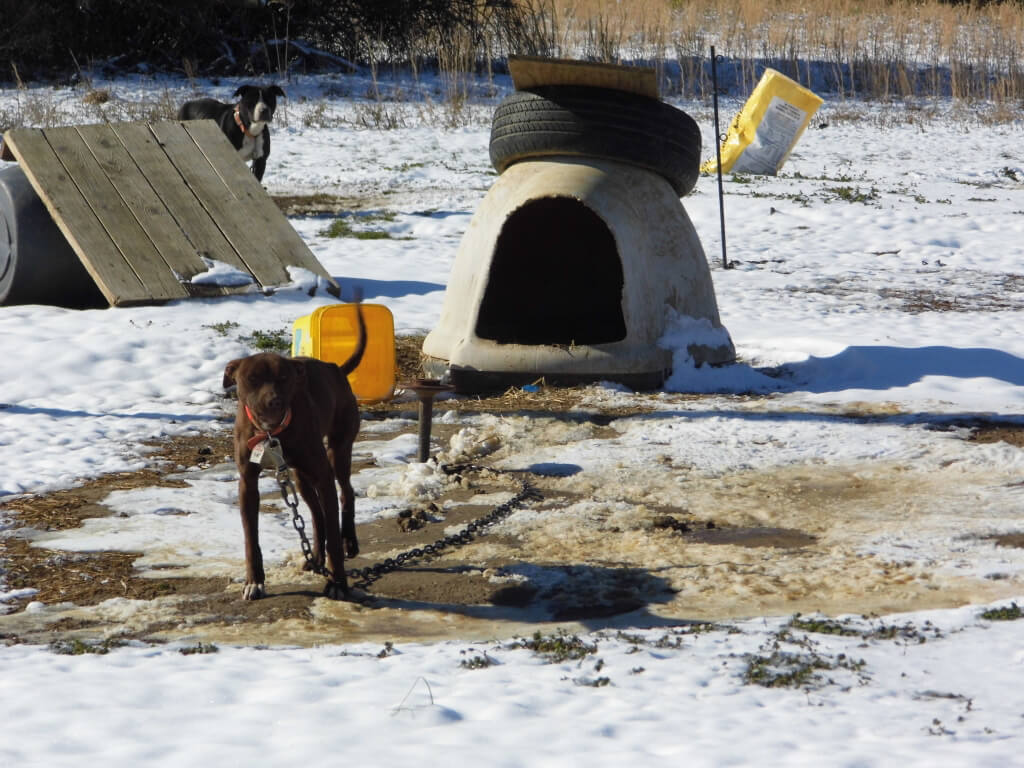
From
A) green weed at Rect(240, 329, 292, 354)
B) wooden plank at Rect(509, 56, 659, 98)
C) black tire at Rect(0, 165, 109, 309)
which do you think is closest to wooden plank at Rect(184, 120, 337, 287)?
green weed at Rect(240, 329, 292, 354)

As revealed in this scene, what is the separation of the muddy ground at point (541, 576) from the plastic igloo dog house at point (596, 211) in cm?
190

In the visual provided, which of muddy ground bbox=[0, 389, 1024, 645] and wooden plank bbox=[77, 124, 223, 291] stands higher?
wooden plank bbox=[77, 124, 223, 291]

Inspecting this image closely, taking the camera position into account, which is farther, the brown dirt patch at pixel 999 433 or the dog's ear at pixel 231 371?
the brown dirt patch at pixel 999 433

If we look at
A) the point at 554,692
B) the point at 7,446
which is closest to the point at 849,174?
the point at 7,446

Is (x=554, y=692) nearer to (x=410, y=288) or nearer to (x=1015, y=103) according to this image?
(x=410, y=288)

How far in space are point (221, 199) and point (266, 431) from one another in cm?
672

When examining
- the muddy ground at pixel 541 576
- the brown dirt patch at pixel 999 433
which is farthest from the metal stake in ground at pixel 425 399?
the brown dirt patch at pixel 999 433

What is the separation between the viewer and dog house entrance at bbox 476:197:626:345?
28.4 feet

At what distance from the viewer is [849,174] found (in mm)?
16500

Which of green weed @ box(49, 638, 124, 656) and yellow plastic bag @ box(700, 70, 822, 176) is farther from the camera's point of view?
yellow plastic bag @ box(700, 70, 822, 176)

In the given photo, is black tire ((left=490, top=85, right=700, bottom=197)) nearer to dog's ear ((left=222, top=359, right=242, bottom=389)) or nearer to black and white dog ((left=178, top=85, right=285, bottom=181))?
dog's ear ((left=222, top=359, right=242, bottom=389))

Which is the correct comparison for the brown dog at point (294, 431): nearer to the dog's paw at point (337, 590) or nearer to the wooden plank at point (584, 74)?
the dog's paw at point (337, 590)

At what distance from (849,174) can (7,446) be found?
13.0m

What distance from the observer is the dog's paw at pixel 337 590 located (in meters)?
4.26
